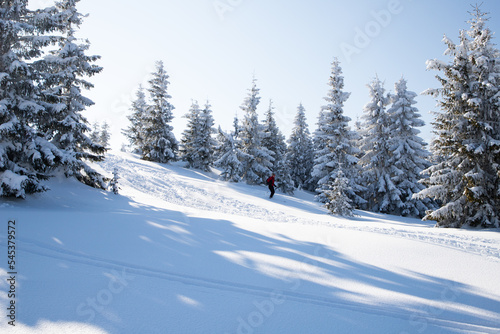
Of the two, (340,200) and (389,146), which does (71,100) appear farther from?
(389,146)

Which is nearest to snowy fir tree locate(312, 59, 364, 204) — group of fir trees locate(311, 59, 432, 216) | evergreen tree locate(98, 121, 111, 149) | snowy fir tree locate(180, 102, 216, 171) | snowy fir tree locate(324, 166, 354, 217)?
group of fir trees locate(311, 59, 432, 216)

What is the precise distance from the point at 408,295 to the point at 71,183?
14025 mm

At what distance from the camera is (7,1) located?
8906 millimetres

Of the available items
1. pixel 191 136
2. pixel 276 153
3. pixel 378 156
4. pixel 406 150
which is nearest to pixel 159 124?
pixel 191 136

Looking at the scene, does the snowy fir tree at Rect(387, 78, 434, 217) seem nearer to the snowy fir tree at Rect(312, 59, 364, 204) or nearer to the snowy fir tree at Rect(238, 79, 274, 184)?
the snowy fir tree at Rect(312, 59, 364, 204)

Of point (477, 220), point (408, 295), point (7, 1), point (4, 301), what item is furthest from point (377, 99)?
point (4, 301)

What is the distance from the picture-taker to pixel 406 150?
77.5 ft

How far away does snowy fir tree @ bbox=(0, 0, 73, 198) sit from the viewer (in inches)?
329

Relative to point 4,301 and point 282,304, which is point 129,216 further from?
point 282,304

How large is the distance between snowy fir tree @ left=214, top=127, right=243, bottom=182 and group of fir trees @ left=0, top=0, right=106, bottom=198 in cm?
1412

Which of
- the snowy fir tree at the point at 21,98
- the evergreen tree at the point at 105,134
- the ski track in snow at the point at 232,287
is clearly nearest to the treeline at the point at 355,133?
the snowy fir tree at the point at 21,98

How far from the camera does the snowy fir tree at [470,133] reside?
39.2 feet

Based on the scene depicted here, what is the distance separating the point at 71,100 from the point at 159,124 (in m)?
18.1

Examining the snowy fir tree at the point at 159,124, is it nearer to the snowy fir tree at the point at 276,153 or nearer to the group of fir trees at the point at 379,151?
the snowy fir tree at the point at 276,153
